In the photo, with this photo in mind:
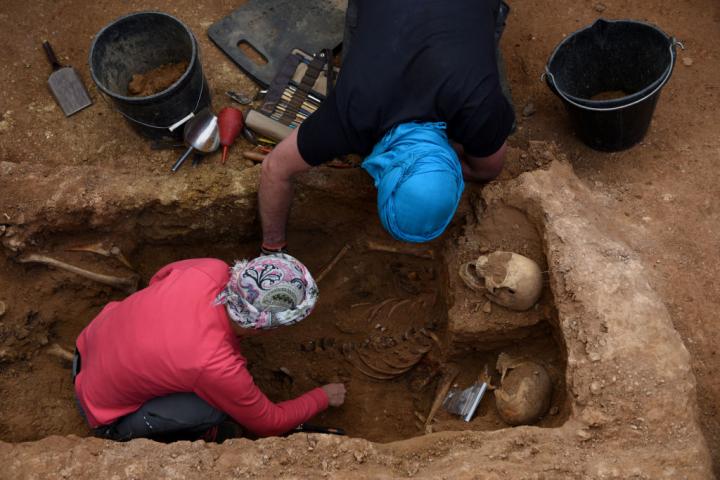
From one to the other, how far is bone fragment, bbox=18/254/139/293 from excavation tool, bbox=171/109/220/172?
2.33 feet

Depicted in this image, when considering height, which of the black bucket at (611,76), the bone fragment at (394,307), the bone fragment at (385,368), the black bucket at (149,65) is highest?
the black bucket at (149,65)

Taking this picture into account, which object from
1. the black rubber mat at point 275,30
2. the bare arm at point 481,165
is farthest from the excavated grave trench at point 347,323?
the black rubber mat at point 275,30

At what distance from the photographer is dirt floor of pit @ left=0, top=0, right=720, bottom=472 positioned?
11.7 feet

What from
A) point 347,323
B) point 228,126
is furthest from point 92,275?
point 347,323

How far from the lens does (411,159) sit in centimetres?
289

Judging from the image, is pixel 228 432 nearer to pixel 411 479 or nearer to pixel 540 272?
pixel 411 479

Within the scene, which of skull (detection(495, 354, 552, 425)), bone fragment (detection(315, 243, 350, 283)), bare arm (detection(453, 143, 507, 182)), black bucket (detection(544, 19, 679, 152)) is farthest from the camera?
bone fragment (detection(315, 243, 350, 283))

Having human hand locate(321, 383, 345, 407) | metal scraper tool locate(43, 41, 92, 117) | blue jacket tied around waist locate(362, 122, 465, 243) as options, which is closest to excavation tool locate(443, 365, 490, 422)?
human hand locate(321, 383, 345, 407)

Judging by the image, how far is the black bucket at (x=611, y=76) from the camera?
12.5ft

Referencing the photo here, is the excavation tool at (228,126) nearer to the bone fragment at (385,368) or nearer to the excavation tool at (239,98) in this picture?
the excavation tool at (239,98)

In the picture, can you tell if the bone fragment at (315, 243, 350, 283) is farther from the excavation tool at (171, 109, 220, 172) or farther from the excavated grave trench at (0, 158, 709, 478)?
the excavation tool at (171, 109, 220, 172)

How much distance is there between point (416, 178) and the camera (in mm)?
2873

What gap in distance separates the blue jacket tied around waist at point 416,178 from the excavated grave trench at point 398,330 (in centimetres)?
59

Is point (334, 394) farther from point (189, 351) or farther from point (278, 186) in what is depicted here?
point (278, 186)
